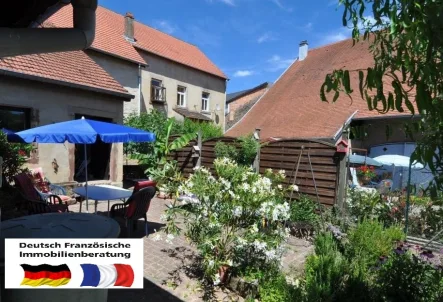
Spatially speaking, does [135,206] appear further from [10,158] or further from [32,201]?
[10,158]

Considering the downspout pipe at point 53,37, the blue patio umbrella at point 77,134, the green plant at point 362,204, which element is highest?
the downspout pipe at point 53,37

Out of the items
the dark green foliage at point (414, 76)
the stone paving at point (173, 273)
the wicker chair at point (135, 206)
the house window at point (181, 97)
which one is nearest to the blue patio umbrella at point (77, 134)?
the wicker chair at point (135, 206)

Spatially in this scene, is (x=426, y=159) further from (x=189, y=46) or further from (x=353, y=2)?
(x=189, y=46)

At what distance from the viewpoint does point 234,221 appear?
14.3 ft

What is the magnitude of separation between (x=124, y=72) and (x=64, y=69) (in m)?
7.16

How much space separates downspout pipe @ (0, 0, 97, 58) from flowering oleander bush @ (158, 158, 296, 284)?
2.57 m

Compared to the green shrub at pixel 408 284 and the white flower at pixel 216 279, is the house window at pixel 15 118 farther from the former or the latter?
the green shrub at pixel 408 284

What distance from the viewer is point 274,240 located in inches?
161

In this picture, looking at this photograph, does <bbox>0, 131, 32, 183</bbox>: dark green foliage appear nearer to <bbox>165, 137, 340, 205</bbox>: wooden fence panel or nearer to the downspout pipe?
<bbox>165, 137, 340, 205</bbox>: wooden fence panel

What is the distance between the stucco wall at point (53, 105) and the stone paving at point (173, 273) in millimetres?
4647

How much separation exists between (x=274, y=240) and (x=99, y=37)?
1741 cm

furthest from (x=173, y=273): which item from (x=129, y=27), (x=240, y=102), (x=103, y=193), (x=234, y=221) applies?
(x=240, y=102)

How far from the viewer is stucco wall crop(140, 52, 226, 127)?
19.8m

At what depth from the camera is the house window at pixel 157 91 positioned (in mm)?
20047
